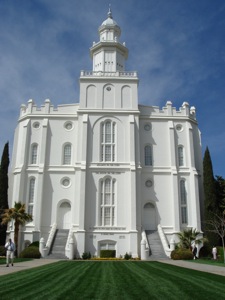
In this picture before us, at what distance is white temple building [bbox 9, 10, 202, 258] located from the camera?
111ft

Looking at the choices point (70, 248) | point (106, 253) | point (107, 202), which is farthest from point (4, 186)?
point (106, 253)

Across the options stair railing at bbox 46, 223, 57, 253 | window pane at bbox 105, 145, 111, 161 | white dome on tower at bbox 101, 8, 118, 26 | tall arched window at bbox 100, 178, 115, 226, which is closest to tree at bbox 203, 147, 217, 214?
tall arched window at bbox 100, 178, 115, 226

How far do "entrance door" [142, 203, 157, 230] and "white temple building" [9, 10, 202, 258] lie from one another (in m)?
0.11

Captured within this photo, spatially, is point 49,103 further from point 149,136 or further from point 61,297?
point 61,297

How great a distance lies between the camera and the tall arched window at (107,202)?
34125mm

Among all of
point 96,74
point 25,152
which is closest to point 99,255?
point 25,152

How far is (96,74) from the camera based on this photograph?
40.2 meters

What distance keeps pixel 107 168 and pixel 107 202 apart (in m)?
3.77

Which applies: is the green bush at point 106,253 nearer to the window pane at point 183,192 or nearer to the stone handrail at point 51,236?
the stone handrail at point 51,236

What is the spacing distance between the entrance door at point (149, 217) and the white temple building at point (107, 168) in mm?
113

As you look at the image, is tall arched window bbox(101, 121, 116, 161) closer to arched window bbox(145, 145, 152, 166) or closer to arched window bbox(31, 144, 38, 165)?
arched window bbox(145, 145, 152, 166)

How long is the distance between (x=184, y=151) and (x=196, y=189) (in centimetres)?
500

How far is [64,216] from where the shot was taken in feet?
118

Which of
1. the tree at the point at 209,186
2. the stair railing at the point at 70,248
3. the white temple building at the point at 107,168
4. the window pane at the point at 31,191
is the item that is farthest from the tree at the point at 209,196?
the window pane at the point at 31,191
